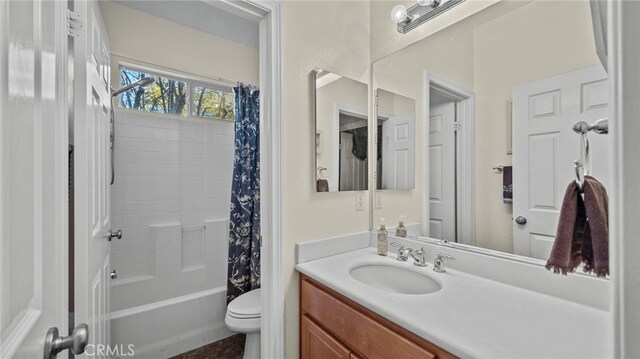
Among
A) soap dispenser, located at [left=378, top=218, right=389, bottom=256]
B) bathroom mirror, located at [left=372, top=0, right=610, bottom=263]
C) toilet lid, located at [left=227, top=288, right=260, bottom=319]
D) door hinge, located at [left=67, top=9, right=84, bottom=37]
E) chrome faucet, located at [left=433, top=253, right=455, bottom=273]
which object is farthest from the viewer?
toilet lid, located at [left=227, top=288, right=260, bottom=319]

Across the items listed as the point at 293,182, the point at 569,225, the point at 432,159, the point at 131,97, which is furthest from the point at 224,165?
the point at 569,225

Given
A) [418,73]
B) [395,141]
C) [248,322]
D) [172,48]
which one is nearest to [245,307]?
[248,322]

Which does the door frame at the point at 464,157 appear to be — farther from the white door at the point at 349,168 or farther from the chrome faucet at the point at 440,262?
the white door at the point at 349,168

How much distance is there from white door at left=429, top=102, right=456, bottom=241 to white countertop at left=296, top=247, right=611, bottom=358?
0.27m

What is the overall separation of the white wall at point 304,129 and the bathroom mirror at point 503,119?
372 millimetres

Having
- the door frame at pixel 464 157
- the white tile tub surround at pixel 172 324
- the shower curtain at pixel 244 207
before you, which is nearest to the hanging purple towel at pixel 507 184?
the door frame at pixel 464 157

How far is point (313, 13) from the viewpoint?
1.43 m

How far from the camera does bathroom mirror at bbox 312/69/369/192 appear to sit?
1.43 meters

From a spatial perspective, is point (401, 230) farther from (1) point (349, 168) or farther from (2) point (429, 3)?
(2) point (429, 3)

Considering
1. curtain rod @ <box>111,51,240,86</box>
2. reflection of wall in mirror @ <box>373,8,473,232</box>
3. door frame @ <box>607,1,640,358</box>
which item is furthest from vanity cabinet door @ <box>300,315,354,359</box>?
curtain rod @ <box>111,51,240,86</box>

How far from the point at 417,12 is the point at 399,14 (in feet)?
0.28

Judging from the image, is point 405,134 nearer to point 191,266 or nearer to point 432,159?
point 432,159

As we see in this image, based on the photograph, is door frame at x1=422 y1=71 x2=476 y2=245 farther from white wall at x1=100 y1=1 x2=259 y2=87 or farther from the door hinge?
white wall at x1=100 y1=1 x2=259 y2=87

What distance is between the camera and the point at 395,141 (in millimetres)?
1562
